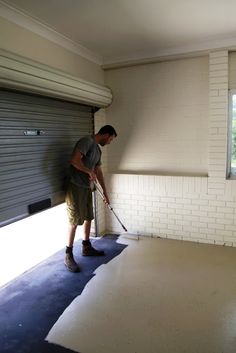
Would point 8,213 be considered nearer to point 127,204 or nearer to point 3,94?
point 3,94

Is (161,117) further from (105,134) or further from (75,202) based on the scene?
(75,202)

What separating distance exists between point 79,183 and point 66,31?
5.25 feet

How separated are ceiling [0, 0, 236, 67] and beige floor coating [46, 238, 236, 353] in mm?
2500

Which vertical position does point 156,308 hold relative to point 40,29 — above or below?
below

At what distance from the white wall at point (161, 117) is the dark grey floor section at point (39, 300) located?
139 cm

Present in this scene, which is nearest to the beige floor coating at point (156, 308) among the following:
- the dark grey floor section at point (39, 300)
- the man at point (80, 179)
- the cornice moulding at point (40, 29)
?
the dark grey floor section at point (39, 300)

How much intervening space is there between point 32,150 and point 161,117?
1871mm

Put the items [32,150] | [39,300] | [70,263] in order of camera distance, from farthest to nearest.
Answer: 1. [70,263]
2. [32,150]
3. [39,300]

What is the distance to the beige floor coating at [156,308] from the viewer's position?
1907 millimetres

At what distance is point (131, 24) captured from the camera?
2725mm

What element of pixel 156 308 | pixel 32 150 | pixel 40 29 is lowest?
pixel 156 308

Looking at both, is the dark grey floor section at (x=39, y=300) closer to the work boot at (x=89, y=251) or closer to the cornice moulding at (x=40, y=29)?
the work boot at (x=89, y=251)

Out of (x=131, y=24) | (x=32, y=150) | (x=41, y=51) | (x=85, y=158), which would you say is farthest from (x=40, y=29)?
(x=85, y=158)

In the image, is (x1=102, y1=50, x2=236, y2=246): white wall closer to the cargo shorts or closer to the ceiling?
the ceiling
